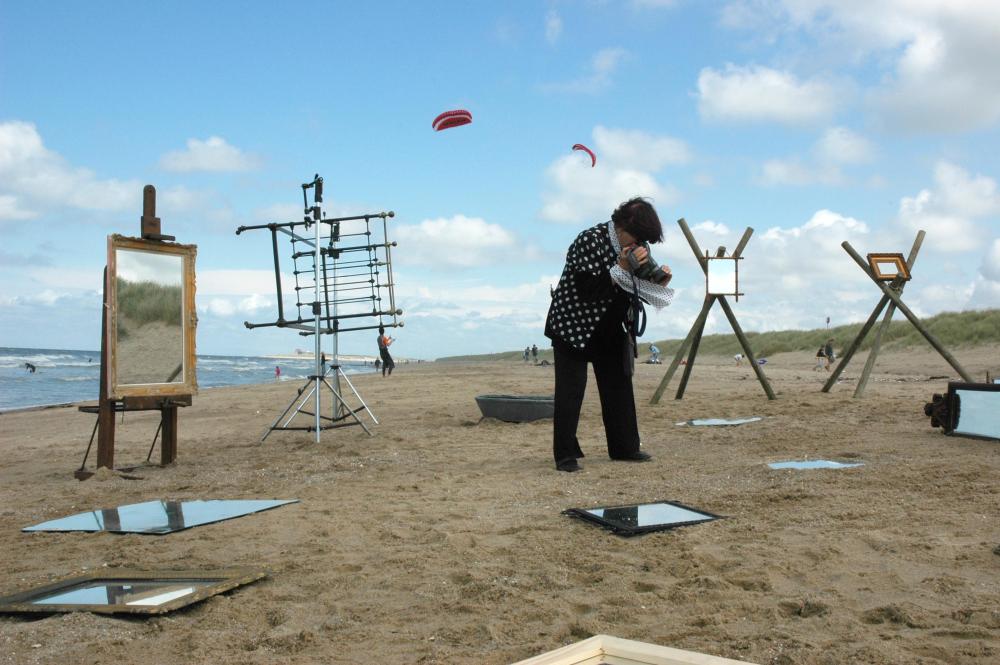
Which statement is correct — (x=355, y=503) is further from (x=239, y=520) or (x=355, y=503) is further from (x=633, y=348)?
(x=633, y=348)

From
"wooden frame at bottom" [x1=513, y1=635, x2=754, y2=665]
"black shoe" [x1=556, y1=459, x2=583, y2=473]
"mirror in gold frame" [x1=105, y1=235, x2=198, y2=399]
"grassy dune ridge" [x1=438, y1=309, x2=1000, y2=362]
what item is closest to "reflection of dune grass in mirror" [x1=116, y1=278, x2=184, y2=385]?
"mirror in gold frame" [x1=105, y1=235, x2=198, y2=399]

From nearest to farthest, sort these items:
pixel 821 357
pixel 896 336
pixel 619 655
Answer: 1. pixel 619 655
2. pixel 821 357
3. pixel 896 336

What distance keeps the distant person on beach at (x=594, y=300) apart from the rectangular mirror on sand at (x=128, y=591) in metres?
3.02

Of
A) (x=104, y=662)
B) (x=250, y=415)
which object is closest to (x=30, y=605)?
(x=104, y=662)

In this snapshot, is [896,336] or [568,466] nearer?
[568,466]

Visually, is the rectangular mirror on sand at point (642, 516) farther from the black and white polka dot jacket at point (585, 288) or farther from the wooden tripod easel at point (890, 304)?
the wooden tripod easel at point (890, 304)

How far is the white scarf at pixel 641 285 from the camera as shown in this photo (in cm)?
590

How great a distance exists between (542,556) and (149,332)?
5.04 metres

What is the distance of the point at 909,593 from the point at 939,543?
2.17 feet

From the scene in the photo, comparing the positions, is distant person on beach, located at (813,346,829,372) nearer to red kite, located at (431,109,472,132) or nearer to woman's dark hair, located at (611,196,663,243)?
red kite, located at (431,109,472,132)

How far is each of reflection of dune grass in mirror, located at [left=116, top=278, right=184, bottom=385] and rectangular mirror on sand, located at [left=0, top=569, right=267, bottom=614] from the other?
395 centimetres

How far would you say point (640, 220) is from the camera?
6031 millimetres

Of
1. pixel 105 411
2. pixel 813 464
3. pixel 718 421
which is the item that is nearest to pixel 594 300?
pixel 813 464

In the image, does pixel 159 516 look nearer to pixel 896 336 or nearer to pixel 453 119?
pixel 453 119
